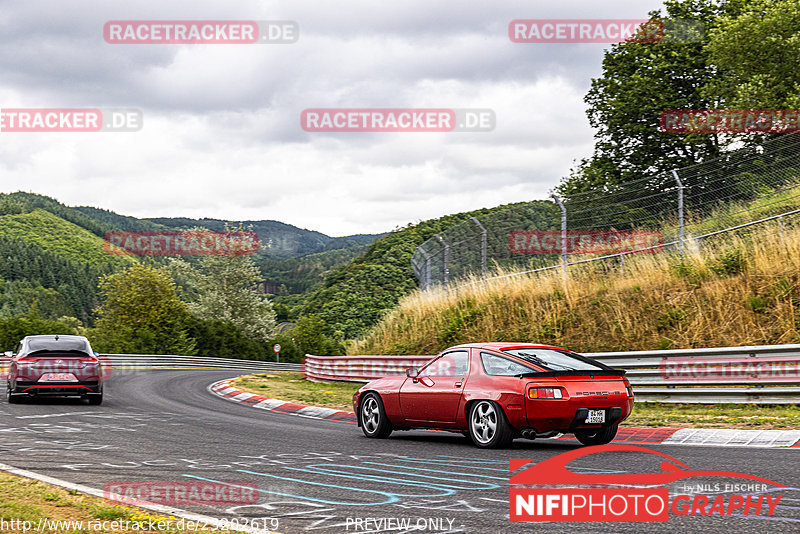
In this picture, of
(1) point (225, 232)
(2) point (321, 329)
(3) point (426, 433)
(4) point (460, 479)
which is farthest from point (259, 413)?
(1) point (225, 232)

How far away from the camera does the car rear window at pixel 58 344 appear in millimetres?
16609

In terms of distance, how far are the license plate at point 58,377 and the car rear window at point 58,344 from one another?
540 millimetres

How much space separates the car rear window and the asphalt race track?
2553 mm

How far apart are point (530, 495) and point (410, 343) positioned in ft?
56.8

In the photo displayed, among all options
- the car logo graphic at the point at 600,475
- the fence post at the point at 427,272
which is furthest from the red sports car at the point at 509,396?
the fence post at the point at 427,272

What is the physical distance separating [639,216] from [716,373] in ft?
20.0

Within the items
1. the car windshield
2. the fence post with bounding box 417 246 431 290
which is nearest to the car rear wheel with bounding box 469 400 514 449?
the car windshield

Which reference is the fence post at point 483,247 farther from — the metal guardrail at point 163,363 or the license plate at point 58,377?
the metal guardrail at point 163,363

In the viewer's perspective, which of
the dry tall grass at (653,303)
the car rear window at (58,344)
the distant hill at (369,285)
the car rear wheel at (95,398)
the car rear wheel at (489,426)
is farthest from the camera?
the distant hill at (369,285)

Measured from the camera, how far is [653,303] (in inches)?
663

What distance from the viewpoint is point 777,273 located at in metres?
15.3

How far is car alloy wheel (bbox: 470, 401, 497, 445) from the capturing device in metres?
9.52

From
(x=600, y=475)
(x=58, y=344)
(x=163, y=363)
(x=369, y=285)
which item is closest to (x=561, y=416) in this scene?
(x=600, y=475)

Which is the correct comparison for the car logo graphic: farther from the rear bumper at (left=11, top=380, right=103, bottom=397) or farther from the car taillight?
the rear bumper at (left=11, top=380, right=103, bottom=397)
